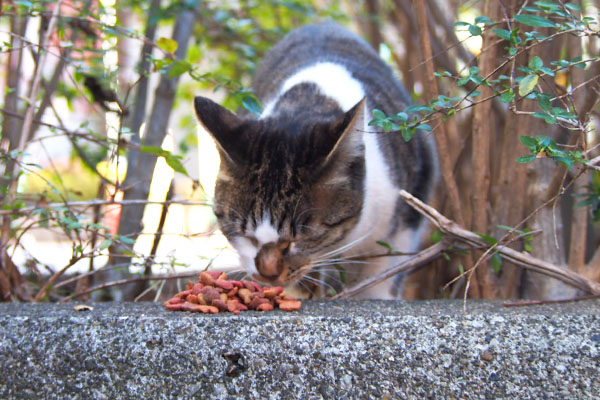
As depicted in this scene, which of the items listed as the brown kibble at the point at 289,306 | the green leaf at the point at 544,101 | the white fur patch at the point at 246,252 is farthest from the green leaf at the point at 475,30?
the white fur patch at the point at 246,252

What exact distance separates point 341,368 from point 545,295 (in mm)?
875

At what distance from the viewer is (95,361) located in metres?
1.35

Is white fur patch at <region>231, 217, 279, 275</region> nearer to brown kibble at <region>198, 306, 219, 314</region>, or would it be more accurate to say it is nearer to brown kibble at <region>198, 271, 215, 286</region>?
brown kibble at <region>198, 271, 215, 286</region>

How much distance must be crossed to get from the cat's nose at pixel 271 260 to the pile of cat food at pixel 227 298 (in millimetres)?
112

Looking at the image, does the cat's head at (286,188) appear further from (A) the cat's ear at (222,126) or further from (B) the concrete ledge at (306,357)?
(B) the concrete ledge at (306,357)

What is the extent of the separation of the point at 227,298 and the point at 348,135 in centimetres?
59

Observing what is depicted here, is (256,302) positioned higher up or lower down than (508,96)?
lower down

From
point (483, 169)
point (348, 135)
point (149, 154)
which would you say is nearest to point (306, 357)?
point (348, 135)

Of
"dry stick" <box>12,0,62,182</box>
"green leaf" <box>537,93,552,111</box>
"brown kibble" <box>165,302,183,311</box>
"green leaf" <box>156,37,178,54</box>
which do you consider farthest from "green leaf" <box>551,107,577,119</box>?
"dry stick" <box>12,0,62,182</box>

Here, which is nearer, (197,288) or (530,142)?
(530,142)

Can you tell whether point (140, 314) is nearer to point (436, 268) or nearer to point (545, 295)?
point (545, 295)

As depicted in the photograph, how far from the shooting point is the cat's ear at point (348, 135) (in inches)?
67.3

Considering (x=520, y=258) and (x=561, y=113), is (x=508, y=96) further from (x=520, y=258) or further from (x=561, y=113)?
(x=520, y=258)

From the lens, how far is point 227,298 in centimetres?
160
